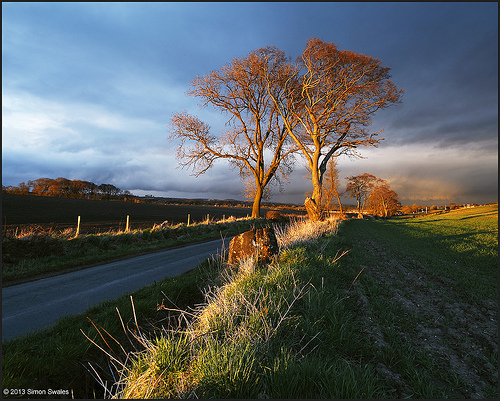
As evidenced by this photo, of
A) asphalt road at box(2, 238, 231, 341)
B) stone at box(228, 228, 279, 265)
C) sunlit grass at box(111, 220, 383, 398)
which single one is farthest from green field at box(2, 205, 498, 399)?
stone at box(228, 228, 279, 265)

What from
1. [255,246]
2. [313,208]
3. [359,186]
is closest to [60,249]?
[255,246]

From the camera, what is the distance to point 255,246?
6.97m

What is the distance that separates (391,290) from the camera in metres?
5.36

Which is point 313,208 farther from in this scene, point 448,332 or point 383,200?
point 383,200

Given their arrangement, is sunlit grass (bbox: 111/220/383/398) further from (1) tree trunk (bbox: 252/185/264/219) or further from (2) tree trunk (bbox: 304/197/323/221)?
(1) tree trunk (bbox: 252/185/264/219)

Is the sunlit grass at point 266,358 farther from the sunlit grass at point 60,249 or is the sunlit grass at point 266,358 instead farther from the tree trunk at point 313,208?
the tree trunk at point 313,208

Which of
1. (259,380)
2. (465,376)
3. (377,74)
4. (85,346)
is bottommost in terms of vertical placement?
(85,346)

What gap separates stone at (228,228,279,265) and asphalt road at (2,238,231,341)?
97cm

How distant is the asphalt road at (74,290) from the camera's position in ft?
15.7

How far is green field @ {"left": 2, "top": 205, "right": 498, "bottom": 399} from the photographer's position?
2.25m

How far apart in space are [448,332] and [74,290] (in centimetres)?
814

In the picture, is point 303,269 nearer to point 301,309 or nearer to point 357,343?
point 301,309

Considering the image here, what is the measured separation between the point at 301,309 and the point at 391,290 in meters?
2.99

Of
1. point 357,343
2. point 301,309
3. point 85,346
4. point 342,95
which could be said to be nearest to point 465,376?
point 357,343
